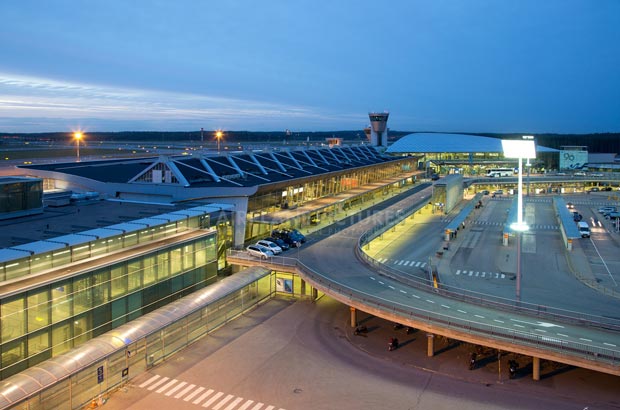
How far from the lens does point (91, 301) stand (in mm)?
24891

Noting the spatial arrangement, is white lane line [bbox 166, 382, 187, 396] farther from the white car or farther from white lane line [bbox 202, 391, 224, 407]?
the white car

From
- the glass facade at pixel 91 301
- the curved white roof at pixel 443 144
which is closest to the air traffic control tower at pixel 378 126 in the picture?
the curved white roof at pixel 443 144

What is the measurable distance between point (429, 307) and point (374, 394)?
686 cm

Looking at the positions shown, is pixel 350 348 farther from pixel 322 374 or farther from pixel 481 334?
pixel 481 334

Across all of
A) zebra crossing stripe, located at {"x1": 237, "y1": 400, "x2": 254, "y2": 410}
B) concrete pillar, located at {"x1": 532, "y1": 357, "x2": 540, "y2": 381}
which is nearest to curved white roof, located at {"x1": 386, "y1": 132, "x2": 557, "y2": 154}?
concrete pillar, located at {"x1": 532, "y1": 357, "x2": 540, "y2": 381}

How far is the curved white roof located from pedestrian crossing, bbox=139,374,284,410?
394 ft

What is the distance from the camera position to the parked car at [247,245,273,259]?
118 ft

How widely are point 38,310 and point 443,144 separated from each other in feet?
443

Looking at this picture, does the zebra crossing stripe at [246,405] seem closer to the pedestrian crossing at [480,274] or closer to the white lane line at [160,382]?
the white lane line at [160,382]

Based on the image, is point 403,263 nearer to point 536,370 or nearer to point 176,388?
point 536,370

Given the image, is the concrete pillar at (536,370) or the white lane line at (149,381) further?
the concrete pillar at (536,370)

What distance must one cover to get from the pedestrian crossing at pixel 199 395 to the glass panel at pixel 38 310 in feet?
17.0

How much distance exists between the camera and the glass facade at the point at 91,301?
21312 millimetres

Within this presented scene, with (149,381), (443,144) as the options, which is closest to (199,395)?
(149,381)
